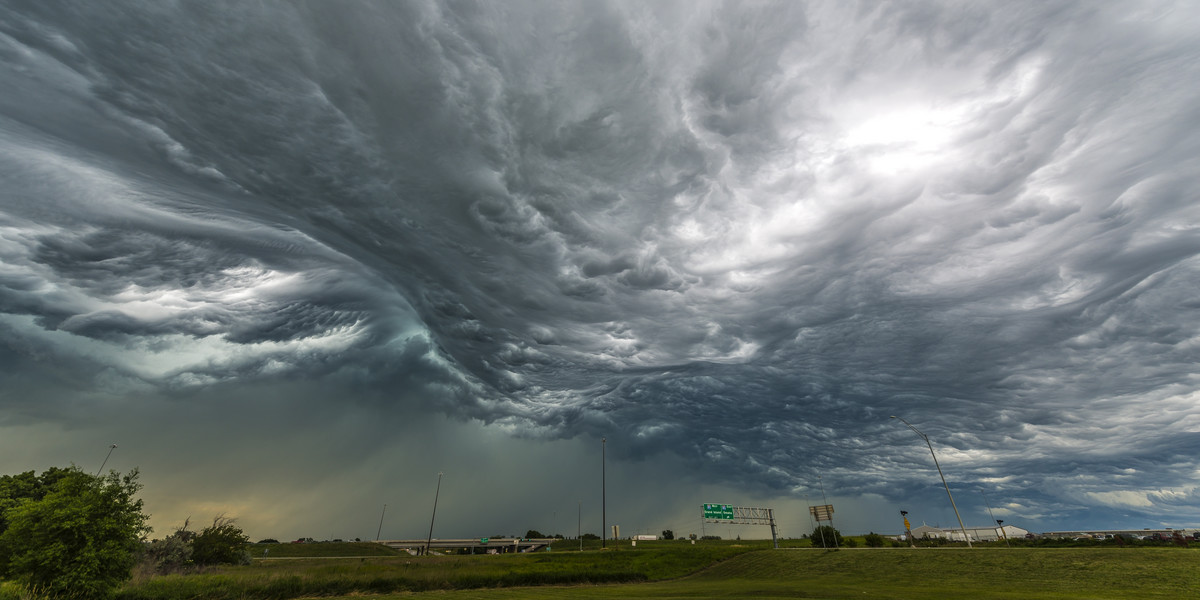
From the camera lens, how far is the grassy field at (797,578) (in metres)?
31.2

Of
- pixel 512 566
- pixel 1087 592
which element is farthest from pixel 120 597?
pixel 1087 592

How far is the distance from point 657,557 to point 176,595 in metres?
61.3

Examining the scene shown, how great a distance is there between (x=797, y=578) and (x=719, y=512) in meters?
52.6

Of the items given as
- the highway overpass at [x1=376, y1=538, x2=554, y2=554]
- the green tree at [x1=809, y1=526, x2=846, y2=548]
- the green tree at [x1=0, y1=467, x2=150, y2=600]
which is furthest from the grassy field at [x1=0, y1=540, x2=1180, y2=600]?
the highway overpass at [x1=376, y1=538, x2=554, y2=554]

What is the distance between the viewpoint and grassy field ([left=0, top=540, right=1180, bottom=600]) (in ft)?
103

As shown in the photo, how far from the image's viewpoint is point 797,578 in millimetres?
51594

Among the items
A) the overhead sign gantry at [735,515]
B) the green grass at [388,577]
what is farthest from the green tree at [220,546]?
the overhead sign gantry at [735,515]

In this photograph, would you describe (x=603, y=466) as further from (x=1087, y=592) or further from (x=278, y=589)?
(x=1087, y=592)

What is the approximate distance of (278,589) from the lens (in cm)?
3553

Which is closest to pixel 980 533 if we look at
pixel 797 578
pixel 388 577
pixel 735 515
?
pixel 735 515

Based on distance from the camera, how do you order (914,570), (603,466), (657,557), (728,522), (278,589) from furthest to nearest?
1. (728,522)
2. (603,466)
3. (657,557)
4. (914,570)
5. (278,589)

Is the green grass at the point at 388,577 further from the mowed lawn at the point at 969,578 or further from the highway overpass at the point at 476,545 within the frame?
the highway overpass at the point at 476,545

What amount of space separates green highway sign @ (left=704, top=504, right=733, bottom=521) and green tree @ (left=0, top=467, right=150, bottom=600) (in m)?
94.1

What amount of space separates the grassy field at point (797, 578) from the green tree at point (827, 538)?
62.1 feet
